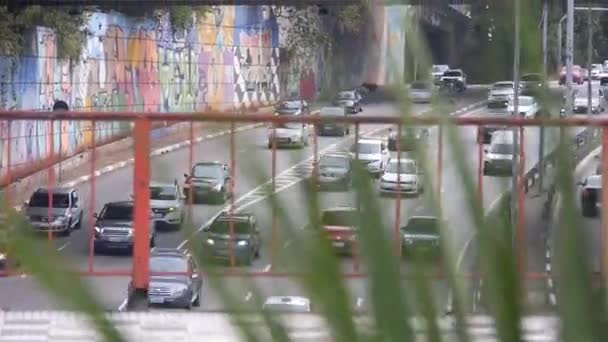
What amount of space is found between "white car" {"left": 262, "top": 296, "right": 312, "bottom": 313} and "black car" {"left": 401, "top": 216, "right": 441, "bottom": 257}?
82mm

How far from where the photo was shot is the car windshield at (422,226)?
0.93 m

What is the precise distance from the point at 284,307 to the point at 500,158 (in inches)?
11.7

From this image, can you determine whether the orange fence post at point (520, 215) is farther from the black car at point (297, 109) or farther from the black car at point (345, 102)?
the black car at point (297, 109)

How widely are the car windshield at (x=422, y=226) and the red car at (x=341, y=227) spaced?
0.12 ft

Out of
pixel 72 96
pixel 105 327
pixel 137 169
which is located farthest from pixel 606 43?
pixel 72 96

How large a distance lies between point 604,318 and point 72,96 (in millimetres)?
27090

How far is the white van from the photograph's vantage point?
1.02 metres

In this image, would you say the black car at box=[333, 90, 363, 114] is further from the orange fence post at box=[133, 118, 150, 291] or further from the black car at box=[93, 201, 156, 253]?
the black car at box=[93, 201, 156, 253]

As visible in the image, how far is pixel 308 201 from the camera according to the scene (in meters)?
0.88

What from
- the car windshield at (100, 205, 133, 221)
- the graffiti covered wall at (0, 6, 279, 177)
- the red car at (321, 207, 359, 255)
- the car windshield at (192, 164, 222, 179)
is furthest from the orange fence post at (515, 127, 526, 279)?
the graffiti covered wall at (0, 6, 279, 177)

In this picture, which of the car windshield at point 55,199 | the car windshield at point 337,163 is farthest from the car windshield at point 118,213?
the car windshield at point 337,163

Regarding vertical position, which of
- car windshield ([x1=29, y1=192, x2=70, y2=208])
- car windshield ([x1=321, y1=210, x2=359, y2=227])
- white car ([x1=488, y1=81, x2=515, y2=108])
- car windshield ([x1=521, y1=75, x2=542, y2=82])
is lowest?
car windshield ([x1=29, y1=192, x2=70, y2=208])

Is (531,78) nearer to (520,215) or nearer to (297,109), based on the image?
(520,215)

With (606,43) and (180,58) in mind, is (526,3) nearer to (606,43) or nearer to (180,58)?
(606,43)
